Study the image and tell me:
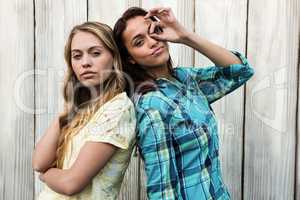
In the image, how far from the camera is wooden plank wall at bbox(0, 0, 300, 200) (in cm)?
156

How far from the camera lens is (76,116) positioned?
1.32m

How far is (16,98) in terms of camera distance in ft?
5.21

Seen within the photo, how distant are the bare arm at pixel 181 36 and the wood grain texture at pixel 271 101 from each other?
24 cm

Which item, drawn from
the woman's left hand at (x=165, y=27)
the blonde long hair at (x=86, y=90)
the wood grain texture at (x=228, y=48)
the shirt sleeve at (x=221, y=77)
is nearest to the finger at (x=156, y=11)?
the woman's left hand at (x=165, y=27)

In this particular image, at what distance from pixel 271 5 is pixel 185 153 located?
64 cm

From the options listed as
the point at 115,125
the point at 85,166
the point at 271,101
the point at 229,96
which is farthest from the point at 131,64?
the point at 271,101

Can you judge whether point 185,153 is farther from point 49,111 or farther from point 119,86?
point 49,111

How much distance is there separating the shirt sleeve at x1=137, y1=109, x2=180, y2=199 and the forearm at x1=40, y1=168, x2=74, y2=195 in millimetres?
201

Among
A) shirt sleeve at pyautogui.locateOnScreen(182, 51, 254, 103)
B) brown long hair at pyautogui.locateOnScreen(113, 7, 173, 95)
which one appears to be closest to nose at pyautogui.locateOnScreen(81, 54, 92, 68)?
brown long hair at pyautogui.locateOnScreen(113, 7, 173, 95)

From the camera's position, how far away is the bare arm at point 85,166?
1149 millimetres

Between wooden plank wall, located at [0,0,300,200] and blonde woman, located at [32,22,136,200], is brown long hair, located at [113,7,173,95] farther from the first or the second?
wooden plank wall, located at [0,0,300,200]

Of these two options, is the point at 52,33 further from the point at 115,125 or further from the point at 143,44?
the point at 115,125

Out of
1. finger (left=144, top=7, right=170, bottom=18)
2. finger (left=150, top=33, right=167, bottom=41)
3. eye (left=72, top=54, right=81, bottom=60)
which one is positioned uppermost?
finger (left=144, top=7, right=170, bottom=18)

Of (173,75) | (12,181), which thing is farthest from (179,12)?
(12,181)
